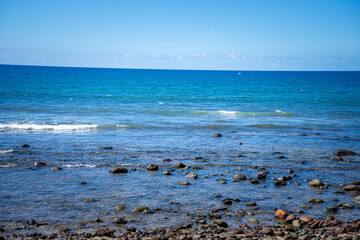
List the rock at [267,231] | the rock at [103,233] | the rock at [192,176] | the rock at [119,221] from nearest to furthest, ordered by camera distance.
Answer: the rock at [103,233] → the rock at [267,231] → the rock at [119,221] → the rock at [192,176]

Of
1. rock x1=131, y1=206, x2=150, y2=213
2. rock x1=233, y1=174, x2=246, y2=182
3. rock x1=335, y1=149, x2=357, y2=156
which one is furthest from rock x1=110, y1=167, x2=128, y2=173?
rock x1=335, y1=149, x2=357, y2=156

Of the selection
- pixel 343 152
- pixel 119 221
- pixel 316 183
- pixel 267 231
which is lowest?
pixel 119 221

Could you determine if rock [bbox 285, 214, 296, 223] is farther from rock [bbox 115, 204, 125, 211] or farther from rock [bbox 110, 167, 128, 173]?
rock [bbox 110, 167, 128, 173]

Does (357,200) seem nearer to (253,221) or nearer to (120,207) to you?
(253,221)

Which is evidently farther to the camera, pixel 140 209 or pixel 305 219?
pixel 140 209

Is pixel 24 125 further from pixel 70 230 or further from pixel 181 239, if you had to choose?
pixel 181 239

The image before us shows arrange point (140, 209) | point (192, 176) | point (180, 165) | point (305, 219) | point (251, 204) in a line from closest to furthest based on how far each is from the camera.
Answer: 1. point (305, 219)
2. point (140, 209)
3. point (251, 204)
4. point (192, 176)
5. point (180, 165)

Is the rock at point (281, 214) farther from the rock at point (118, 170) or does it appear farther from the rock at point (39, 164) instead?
the rock at point (39, 164)

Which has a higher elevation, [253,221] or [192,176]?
[192,176]

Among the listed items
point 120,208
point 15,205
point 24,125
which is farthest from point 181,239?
point 24,125

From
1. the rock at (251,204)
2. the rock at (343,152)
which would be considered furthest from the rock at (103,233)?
the rock at (343,152)

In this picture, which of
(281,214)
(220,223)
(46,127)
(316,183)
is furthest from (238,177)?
(46,127)

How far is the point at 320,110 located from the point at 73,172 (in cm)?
3939

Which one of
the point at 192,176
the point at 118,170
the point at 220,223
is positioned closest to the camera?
the point at 220,223
